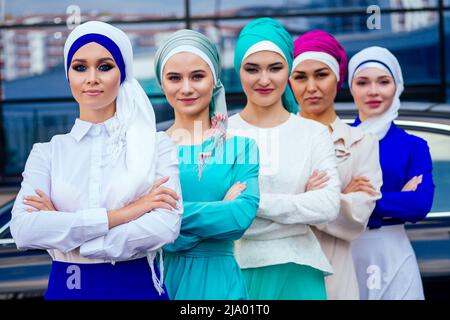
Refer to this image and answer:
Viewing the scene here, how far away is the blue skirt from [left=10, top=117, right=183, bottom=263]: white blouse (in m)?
0.03

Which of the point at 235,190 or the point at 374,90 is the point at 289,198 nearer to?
the point at 235,190

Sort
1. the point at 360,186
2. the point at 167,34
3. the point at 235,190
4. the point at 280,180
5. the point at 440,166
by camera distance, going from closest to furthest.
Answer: the point at 235,190 < the point at 280,180 < the point at 360,186 < the point at 440,166 < the point at 167,34

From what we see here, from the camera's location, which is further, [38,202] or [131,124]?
[131,124]

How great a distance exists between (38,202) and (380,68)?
1.58 meters

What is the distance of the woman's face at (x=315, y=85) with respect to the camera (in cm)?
432

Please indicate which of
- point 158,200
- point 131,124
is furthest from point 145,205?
point 131,124

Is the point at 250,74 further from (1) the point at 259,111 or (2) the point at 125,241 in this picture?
(2) the point at 125,241

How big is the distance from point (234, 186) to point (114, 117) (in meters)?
0.45

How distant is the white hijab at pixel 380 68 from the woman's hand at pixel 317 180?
22.3 inches

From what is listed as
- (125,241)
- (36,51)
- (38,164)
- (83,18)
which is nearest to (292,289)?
(125,241)

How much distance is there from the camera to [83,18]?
607 cm

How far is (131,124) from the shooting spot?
363 cm

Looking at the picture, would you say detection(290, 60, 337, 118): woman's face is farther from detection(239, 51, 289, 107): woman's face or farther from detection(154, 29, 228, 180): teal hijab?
detection(154, 29, 228, 180): teal hijab

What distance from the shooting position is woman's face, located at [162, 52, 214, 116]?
12.5 ft
